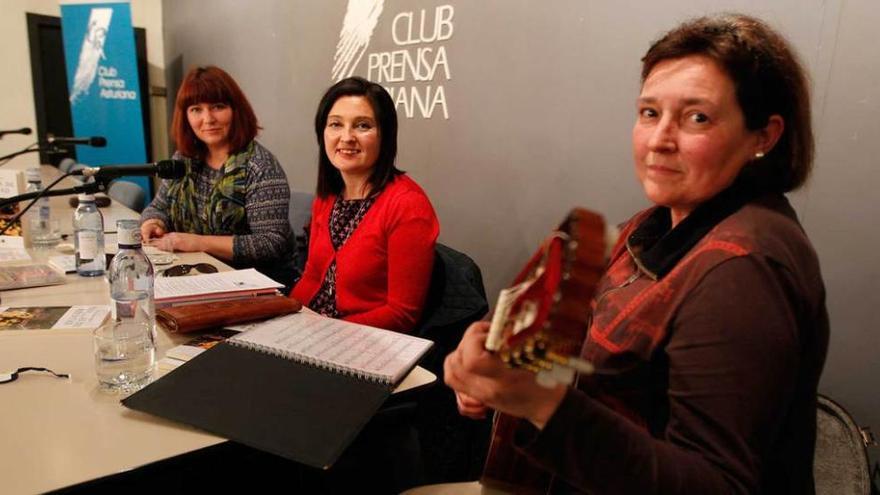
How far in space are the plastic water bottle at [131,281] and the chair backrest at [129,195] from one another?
7.40ft

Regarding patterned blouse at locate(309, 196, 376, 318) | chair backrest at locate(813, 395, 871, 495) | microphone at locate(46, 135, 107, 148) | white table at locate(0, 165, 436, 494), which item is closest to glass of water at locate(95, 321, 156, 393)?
white table at locate(0, 165, 436, 494)

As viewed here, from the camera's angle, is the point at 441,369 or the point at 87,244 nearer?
the point at 441,369

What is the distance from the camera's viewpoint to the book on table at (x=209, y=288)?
132 centimetres

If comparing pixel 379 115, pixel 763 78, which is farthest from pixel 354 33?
pixel 763 78

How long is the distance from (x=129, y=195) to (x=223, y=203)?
5.15 feet

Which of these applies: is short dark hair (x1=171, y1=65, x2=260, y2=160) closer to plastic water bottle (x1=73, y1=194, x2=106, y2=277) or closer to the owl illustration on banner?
plastic water bottle (x1=73, y1=194, x2=106, y2=277)

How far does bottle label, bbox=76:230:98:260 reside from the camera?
1585mm

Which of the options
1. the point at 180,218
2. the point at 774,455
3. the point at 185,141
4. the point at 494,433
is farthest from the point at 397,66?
the point at 774,455

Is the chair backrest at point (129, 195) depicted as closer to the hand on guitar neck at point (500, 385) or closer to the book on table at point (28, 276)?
the book on table at point (28, 276)

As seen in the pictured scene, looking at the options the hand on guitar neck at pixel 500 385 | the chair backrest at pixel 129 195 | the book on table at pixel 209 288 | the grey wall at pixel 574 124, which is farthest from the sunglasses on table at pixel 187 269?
the chair backrest at pixel 129 195

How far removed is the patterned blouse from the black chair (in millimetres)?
289

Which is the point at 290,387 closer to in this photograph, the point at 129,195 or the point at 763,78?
the point at 763,78

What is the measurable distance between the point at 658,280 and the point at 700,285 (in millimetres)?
116

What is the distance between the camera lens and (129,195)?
3377 millimetres
